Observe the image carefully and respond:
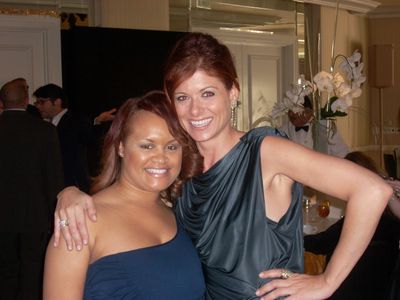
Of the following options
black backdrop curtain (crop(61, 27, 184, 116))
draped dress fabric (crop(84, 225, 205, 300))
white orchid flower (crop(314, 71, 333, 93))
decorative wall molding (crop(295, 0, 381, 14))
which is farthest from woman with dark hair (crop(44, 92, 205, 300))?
decorative wall molding (crop(295, 0, 381, 14))

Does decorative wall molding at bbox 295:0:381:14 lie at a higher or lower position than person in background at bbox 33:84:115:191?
higher

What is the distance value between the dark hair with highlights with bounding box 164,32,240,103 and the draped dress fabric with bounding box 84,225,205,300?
43 centimetres

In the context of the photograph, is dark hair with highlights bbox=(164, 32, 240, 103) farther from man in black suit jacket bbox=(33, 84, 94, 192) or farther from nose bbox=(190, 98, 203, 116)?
man in black suit jacket bbox=(33, 84, 94, 192)

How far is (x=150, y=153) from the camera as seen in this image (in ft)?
5.09

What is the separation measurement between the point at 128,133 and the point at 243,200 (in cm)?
35

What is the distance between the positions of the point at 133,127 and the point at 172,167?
15 centimetres

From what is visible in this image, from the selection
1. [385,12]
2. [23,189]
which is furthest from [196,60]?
[385,12]

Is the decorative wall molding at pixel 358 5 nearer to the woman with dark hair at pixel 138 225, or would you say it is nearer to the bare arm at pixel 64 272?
the woman with dark hair at pixel 138 225

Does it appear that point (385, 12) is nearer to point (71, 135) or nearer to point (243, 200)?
point (71, 135)

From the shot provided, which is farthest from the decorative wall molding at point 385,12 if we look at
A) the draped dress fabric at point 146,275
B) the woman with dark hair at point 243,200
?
the draped dress fabric at point 146,275

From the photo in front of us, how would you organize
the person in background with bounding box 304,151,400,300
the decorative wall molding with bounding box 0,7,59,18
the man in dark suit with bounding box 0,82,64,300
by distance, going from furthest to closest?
the decorative wall molding with bounding box 0,7,59,18
the man in dark suit with bounding box 0,82,64,300
the person in background with bounding box 304,151,400,300

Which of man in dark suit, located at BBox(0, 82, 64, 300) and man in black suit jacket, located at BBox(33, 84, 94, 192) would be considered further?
man in black suit jacket, located at BBox(33, 84, 94, 192)

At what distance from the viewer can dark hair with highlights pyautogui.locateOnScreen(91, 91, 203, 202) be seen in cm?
157

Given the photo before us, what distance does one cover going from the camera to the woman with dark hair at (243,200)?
146 cm
